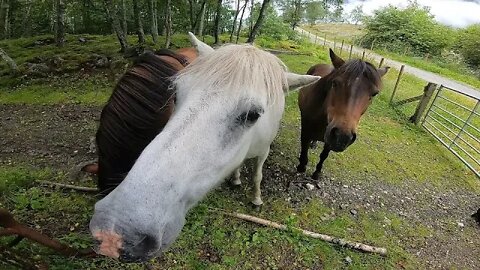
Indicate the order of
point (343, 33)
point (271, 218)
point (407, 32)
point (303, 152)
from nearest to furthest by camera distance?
point (271, 218) → point (303, 152) → point (407, 32) → point (343, 33)

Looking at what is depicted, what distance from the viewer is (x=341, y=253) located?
388 centimetres

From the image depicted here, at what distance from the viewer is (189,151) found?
5.78ft

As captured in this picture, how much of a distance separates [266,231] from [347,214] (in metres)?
1.46

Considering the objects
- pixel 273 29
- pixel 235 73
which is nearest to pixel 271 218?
pixel 235 73

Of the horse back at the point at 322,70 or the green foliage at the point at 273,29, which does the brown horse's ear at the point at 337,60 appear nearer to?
the horse back at the point at 322,70

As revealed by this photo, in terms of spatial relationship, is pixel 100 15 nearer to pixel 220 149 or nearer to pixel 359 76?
pixel 359 76

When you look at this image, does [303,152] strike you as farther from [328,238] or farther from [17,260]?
[17,260]

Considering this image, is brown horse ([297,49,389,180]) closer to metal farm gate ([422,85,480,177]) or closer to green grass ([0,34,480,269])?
green grass ([0,34,480,269])

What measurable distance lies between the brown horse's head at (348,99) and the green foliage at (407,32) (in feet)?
103

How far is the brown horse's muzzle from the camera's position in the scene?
3727 mm

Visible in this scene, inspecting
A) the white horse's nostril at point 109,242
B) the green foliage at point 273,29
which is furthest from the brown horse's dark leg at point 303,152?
the green foliage at point 273,29

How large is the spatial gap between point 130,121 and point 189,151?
0.70m

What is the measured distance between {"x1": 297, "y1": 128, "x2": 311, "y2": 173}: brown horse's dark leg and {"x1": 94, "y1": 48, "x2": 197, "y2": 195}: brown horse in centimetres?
318

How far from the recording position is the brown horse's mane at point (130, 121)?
7.34 ft
